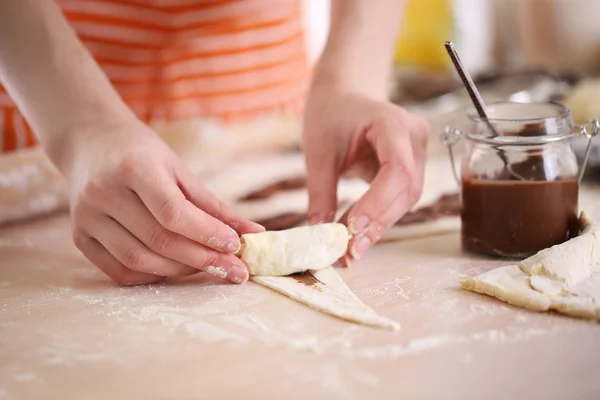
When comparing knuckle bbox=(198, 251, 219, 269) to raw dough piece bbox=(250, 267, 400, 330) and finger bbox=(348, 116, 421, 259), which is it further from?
finger bbox=(348, 116, 421, 259)

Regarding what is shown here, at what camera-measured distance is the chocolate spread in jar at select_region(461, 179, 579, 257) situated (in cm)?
108

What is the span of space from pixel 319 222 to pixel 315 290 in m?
0.23

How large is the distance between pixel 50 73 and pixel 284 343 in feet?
2.10

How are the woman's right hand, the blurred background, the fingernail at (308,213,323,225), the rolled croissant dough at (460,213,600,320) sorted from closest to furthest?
the rolled croissant dough at (460,213,600,320)
the woman's right hand
the fingernail at (308,213,323,225)
the blurred background

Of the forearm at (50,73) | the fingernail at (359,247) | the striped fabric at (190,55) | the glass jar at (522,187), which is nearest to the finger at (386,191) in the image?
the fingernail at (359,247)

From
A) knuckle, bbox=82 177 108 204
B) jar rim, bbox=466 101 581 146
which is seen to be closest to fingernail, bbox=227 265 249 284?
knuckle, bbox=82 177 108 204

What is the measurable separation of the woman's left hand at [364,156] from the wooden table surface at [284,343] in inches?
3.5

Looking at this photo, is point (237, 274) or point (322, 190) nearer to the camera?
point (237, 274)

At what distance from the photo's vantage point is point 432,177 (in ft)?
5.75

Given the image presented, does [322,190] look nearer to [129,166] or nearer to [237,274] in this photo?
[237,274]

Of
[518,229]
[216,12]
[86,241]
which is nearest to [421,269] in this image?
[518,229]

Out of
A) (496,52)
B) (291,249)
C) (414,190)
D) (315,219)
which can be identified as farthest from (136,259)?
(496,52)

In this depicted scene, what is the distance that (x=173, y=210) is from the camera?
1000 millimetres

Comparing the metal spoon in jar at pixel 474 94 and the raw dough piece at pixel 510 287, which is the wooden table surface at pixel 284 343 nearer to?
the raw dough piece at pixel 510 287
